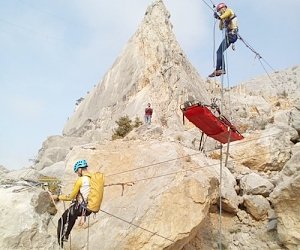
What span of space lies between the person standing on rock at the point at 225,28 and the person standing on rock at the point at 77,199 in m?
4.63

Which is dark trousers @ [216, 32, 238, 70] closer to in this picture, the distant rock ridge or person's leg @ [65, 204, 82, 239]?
person's leg @ [65, 204, 82, 239]

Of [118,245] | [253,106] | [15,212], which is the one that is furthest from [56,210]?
[253,106]

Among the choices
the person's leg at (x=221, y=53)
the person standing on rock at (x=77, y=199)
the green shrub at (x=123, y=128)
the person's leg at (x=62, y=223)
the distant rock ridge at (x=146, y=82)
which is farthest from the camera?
the distant rock ridge at (x=146, y=82)

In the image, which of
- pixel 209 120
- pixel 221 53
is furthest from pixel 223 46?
pixel 209 120

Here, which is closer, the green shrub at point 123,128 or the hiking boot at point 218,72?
the hiking boot at point 218,72

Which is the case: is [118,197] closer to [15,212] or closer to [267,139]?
[15,212]

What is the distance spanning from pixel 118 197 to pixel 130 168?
1077mm

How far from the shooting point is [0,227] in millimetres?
8211

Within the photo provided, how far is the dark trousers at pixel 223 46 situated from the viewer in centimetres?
1037

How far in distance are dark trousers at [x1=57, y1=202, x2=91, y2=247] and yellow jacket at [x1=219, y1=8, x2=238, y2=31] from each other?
5891 millimetres

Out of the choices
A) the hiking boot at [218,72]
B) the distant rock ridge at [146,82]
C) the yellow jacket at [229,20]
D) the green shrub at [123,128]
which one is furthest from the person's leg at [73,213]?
the distant rock ridge at [146,82]

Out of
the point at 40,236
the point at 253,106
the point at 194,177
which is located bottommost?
the point at 40,236

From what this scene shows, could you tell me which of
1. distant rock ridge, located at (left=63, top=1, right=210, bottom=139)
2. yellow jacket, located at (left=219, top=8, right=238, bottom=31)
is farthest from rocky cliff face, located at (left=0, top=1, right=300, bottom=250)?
distant rock ridge, located at (left=63, top=1, right=210, bottom=139)

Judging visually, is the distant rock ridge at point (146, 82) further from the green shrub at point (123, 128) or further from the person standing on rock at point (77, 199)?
the person standing on rock at point (77, 199)
